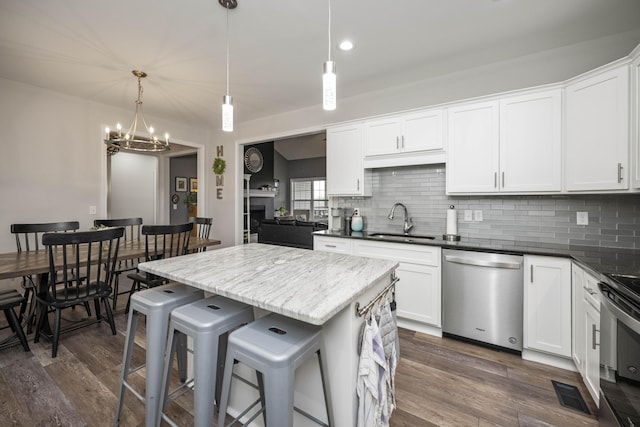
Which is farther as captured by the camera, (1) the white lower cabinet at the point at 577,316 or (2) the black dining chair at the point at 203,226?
(2) the black dining chair at the point at 203,226

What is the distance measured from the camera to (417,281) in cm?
266

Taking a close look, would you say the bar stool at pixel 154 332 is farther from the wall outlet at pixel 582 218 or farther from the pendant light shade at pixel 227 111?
the wall outlet at pixel 582 218

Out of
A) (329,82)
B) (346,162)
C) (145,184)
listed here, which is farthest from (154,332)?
(145,184)

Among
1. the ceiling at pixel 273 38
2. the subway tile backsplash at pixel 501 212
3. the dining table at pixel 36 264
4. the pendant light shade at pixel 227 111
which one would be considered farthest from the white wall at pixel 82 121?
the pendant light shade at pixel 227 111

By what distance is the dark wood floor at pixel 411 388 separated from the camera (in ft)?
5.26

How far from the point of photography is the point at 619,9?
197cm

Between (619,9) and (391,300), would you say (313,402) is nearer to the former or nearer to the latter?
(391,300)

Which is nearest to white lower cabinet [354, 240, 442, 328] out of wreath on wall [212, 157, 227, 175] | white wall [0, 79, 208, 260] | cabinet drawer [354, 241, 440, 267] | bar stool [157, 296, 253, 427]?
cabinet drawer [354, 241, 440, 267]

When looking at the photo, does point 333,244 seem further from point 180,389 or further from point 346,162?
point 180,389

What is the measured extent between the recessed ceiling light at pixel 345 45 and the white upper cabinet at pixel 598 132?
5.99ft

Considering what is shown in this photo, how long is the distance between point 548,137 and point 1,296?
4.75 meters

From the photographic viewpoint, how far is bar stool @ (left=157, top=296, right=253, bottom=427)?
118cm

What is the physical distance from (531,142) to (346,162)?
6.03 ft

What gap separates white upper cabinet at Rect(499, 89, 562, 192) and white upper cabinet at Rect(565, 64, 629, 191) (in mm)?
79
